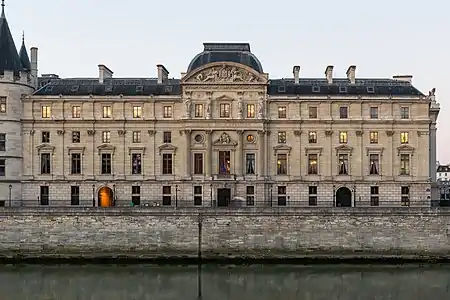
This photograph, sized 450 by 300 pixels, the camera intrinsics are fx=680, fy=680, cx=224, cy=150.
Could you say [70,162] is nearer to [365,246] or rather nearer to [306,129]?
[306,129]

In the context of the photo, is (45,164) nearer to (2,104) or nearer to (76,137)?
(76,137)

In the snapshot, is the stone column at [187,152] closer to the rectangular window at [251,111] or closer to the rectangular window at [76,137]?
the rectangular window at [251,111]

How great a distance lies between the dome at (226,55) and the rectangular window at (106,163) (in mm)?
8924

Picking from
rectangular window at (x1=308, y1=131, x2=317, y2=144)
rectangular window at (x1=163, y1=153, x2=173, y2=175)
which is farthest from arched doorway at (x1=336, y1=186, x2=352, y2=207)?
rectangular window at (x1=163, y1=153, x2=173, y2=175)

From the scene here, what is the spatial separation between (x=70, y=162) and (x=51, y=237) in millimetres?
11698

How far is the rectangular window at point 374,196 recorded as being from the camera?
5112 cm

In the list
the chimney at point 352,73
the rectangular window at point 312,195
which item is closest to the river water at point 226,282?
the rectangular window at point 312,195

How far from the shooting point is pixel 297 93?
52.3 meters

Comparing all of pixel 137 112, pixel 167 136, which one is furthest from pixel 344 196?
pixel 137 112

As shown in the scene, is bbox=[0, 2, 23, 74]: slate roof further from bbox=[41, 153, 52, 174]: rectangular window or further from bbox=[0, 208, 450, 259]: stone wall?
bbox=[0, 208, 450, 259]: stone wall

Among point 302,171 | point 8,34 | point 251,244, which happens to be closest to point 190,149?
point 302,171

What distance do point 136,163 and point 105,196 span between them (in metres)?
3.42

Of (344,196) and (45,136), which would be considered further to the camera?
(344,196)

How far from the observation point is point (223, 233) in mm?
40375
